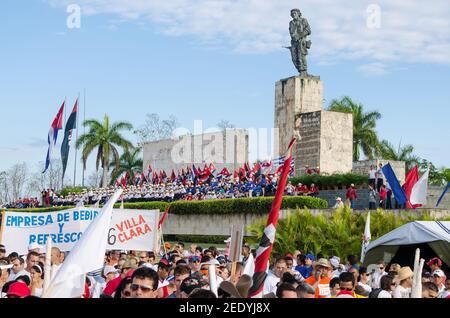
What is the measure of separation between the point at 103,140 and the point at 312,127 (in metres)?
28.3


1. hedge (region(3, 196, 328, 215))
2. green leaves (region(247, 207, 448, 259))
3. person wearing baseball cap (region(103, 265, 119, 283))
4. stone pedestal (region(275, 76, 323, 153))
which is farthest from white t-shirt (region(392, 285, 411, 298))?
stone pedestal (region(275, 76, 323, 153))

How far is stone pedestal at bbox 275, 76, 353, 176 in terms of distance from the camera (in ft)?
119

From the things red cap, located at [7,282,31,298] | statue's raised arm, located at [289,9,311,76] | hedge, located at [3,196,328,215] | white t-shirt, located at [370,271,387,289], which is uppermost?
statue's raised arm, located at [289,9,311,76]

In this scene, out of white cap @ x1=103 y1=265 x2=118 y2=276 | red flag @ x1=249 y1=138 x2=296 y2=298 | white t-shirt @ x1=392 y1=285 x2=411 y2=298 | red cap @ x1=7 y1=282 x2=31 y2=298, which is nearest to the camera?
red flag @ x1=249 y1=138 x2=296 y2=298

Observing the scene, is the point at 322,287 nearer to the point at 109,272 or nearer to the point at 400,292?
the point at 400,292

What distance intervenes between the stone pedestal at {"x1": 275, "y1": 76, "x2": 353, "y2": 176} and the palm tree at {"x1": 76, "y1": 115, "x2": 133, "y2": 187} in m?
25.2

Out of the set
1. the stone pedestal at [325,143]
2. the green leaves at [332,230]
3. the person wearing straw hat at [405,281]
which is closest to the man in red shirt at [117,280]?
the person wearing straw hat at [405,281]

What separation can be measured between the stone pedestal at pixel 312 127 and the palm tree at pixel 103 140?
82.8 ft

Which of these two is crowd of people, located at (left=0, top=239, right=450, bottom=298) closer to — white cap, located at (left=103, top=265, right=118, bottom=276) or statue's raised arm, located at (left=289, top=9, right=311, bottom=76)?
white cap, located at (left=103, top=265, right=118, bottom=276)

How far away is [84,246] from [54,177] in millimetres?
75938

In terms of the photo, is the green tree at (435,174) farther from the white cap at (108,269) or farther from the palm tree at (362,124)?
the white cap at (108,269)

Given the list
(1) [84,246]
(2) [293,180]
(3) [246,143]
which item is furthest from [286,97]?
(1) [84,246]

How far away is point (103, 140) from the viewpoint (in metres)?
61.2
